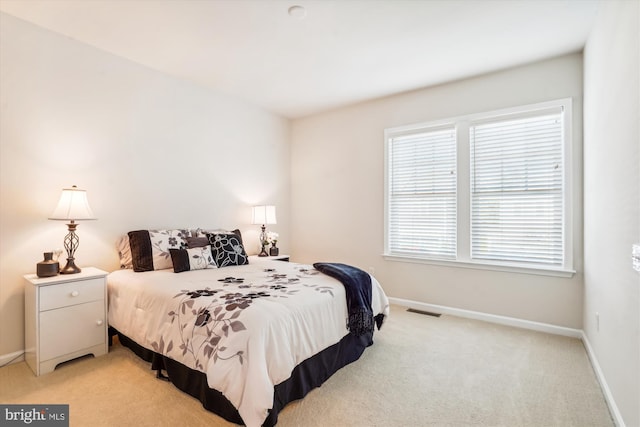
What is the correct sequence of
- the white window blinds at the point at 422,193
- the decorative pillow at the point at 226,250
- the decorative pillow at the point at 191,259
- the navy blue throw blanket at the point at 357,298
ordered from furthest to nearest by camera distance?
the white window blinds at the point at 422,193
the decorative pillow at the point at 226,250
the decorative pillow at the point at 191,259
the navy blue throw blanket at the point at 357,298

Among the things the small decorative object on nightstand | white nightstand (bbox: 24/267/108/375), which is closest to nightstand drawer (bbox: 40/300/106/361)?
white nightstand (bbox: 24/267/108/375)

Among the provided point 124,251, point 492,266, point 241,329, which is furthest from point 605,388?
point 124,251

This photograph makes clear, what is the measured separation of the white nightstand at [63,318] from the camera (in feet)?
7.89

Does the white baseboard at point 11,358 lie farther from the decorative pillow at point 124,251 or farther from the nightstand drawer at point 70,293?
the decorative pillow at point 124,251

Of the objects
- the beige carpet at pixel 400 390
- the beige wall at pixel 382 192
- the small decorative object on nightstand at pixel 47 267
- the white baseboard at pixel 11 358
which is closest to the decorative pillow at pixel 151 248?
the small decorative object on nightstand at pixel 47 267

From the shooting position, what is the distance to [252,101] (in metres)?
4.56

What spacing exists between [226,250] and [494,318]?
3.06m

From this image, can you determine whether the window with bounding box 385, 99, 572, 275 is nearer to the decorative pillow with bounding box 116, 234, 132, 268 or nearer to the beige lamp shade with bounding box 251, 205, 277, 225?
the beige lamp shade with bounding box 251, 205, 277, 225

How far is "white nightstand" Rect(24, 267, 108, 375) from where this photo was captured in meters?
2.41

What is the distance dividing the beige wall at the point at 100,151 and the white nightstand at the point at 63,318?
1.15 ft

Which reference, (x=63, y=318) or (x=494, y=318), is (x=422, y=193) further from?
(x=63, y=318)

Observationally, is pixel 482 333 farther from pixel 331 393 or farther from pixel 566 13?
pixel 566 13

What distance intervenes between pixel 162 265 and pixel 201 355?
1.55 m

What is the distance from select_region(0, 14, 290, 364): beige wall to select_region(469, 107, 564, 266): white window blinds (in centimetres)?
307
